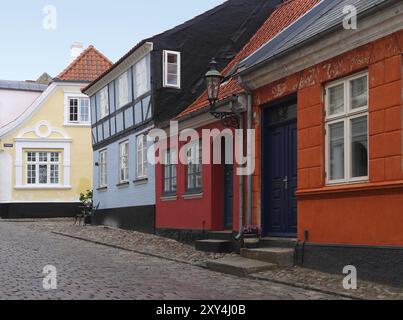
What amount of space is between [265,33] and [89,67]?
585 inches

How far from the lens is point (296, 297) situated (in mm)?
7852

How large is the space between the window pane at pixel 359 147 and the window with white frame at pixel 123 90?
1137 cm

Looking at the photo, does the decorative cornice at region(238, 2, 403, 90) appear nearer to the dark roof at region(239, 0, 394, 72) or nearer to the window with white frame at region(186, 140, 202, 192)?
the dark roof at region(239, 0, 394, 72)

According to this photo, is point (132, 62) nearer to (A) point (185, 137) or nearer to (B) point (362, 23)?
(A) point (185, 137)

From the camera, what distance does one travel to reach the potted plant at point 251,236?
38.5 ft

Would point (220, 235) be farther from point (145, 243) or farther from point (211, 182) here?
point (145, 243)

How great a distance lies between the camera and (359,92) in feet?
Result: 30.8

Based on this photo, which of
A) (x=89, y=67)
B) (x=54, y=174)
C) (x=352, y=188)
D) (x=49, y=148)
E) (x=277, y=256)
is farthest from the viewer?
(x=54, y=174)

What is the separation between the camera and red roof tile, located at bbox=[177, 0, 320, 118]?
13.9m

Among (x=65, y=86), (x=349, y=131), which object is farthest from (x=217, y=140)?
(x=65, y=86)

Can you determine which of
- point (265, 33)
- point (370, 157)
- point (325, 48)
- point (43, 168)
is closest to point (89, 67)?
point (43, 168)

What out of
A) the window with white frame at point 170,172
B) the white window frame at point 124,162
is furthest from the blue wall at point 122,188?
the window with white frame at point 170,172

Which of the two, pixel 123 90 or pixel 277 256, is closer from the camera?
pixel 277 256

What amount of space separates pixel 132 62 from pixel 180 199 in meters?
5.44
